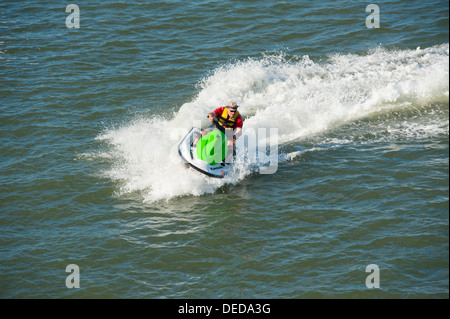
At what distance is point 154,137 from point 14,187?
418cm

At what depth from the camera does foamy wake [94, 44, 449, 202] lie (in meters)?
14.2

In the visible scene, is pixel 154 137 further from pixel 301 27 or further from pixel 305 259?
pixel 301 27

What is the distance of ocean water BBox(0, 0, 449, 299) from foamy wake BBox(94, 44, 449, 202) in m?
0.06

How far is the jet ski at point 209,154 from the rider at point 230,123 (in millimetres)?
150

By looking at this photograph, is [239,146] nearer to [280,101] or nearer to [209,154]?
[209,154]

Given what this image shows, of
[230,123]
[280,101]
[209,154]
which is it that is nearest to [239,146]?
[230,123]

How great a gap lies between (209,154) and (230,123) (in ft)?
3.71

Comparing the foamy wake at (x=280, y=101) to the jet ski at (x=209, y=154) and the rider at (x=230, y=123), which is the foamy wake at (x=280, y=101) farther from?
the rider at (x=230, y=123)

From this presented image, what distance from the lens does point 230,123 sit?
14273 mm

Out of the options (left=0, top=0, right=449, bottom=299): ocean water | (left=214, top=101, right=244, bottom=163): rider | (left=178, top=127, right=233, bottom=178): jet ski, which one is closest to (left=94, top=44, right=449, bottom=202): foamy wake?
(left=0, top=0, right=449, bottom=299): ocean water

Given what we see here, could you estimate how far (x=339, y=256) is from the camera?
36.3ft

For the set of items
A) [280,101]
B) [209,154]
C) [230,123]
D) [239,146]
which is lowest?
[209,154]

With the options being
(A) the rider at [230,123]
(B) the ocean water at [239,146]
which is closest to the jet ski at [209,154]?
(A) the rider at [230,123]

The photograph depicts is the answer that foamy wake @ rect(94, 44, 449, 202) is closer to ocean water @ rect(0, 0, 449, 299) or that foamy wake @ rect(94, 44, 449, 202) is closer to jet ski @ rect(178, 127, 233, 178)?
ocean water @ rect(0, 0, 449, 299)
